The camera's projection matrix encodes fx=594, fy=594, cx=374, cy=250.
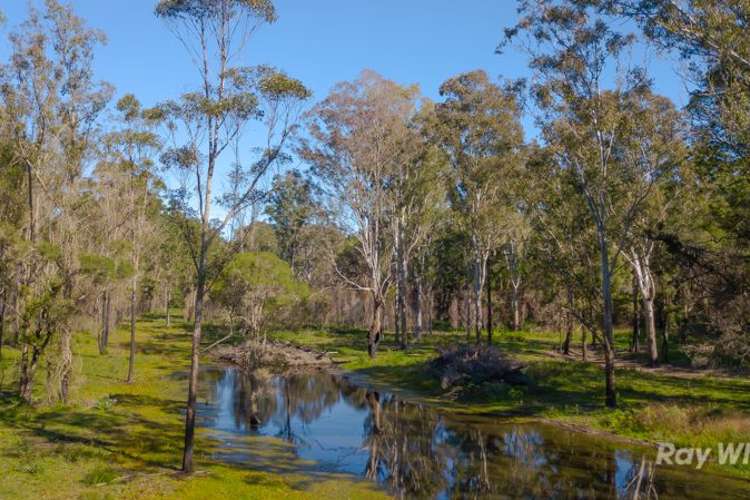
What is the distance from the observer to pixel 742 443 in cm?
1762

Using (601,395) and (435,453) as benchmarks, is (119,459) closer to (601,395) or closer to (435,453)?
(435,453)

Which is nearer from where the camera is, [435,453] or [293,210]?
[435,453]

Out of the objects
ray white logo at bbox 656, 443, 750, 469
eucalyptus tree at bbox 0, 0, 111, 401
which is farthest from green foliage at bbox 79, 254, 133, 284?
ray white logo at bbox 656, 443, 750, 469

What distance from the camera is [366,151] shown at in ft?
142

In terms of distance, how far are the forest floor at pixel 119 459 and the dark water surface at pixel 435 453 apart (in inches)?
40.7

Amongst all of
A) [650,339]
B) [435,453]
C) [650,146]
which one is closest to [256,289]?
[435,453]

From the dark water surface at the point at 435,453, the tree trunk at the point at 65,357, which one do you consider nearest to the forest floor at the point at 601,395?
the dark water surface at the point at 435,453

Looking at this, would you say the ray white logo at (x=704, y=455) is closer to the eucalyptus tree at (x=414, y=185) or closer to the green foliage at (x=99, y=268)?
the green foliage at (x=99, y=268)

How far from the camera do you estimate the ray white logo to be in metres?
17.0

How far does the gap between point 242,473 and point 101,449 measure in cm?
463

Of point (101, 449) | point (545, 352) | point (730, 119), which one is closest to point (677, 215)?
point (545, 352)

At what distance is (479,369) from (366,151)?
64.7 ft

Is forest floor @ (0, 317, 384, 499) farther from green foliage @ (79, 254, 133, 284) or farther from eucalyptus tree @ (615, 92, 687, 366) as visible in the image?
eucalyptus tree @ (615, 92, 687, 366)

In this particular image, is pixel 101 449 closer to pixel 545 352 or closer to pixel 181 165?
pixel 181 165
